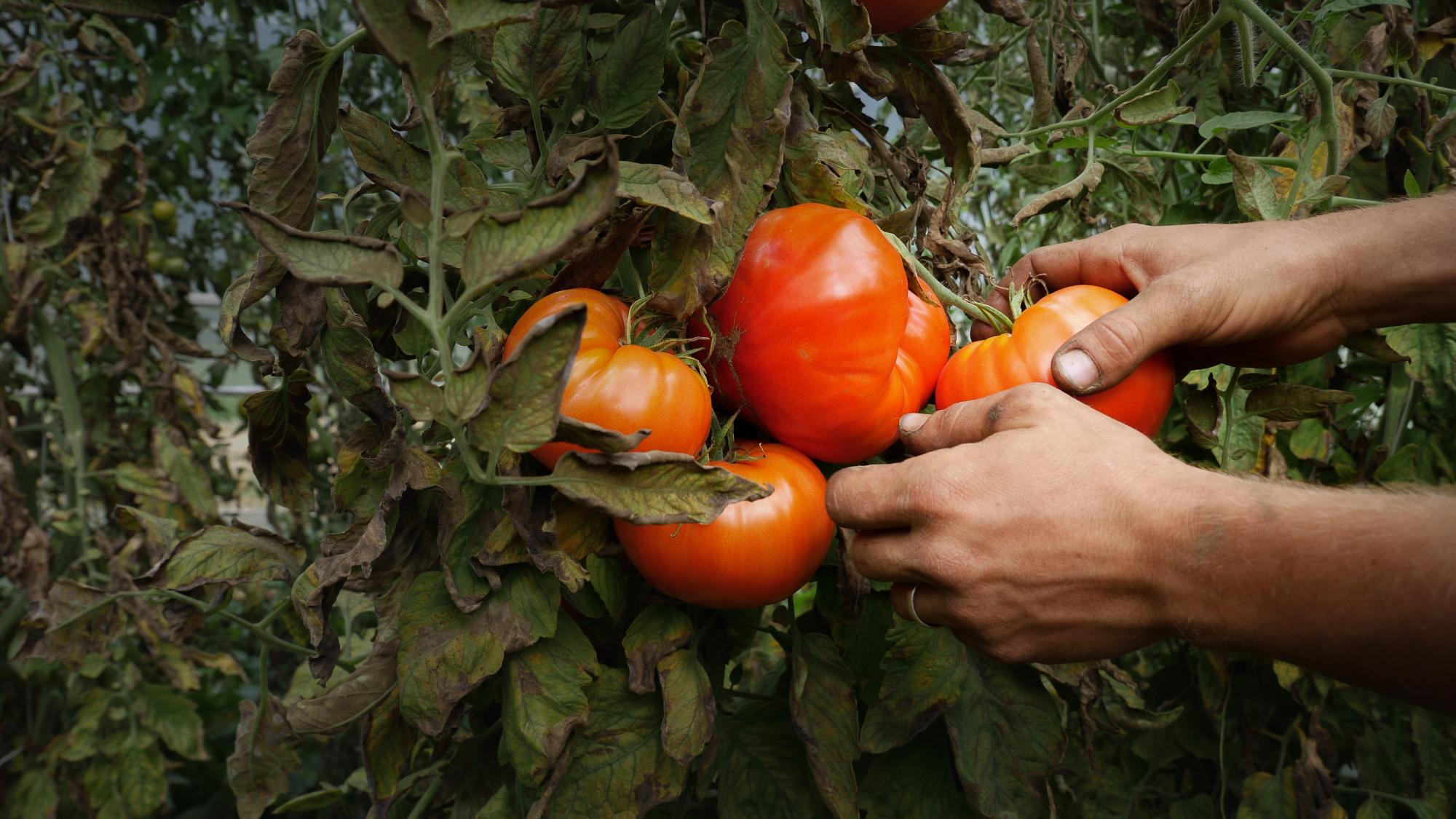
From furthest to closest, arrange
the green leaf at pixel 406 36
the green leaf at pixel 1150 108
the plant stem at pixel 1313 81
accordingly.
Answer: the green leaf at pixel 1150 108 < the plant stem at pixel 1313 81 < the green leaf at pixel 406 36

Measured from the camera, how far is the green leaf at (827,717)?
64cm

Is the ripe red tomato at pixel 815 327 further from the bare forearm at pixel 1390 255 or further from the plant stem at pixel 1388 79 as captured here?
the plant stem at pixel 1388 79

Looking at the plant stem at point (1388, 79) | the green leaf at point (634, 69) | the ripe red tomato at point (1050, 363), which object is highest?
the green leaf at point (634, 69)

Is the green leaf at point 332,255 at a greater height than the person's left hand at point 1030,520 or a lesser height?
greater

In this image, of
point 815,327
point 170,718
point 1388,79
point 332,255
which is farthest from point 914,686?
point 170,718

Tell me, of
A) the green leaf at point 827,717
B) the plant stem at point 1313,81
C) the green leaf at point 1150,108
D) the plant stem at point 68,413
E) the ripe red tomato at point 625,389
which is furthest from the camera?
the plant stem at point 68,413

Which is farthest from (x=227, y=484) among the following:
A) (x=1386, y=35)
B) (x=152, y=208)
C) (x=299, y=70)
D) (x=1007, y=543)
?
(x=1386, y=35)

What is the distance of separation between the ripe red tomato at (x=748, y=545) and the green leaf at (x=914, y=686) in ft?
0.41

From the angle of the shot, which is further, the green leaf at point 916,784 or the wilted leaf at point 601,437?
the green leaf at point 916,784

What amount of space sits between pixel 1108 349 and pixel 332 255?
477 millimetres

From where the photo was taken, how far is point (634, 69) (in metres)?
0.60

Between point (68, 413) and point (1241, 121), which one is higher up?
point (1241, 121)

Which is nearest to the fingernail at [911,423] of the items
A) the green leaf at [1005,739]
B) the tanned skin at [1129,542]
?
the tanned skin at [1129,542]

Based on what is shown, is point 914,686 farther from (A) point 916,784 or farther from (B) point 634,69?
(B) point 634,69
